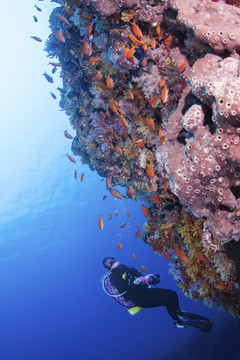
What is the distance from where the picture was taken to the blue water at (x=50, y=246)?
3528 centimetres

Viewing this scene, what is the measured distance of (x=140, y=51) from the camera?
16.6ft

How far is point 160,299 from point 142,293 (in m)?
0.57

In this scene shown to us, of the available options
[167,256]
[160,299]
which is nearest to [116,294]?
[160,299]

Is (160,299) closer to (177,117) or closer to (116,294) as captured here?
(116,294)

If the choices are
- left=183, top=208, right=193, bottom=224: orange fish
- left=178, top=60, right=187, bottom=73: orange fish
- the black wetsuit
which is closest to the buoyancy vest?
the black wetsuit

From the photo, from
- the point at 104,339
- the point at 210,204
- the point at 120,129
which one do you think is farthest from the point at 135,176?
the point at 104,339

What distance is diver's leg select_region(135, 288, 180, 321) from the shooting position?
6965mm

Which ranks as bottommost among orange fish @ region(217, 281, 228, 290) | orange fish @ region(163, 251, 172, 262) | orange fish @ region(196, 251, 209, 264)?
orange fish @ region(163, 251, 172, 262)

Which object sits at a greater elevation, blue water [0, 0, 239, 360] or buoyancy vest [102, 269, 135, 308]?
buoyancy vest [102, 269, 135, 308]

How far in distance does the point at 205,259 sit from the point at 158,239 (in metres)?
1.58

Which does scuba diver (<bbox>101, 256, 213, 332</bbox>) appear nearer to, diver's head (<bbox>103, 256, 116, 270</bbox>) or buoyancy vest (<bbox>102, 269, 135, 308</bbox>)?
buoyancy vest (<bbox>102, 269, 135, 308</bbox>)

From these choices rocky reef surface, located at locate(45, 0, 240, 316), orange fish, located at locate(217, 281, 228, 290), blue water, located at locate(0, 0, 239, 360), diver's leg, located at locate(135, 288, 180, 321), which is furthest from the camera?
blue water, located at locate(0, 0, 239, 360)

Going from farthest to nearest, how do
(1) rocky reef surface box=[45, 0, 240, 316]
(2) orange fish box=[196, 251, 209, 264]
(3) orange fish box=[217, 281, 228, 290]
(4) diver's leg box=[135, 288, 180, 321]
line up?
(4) diver's leg box=[135, 288, 180, 321], (3) orange fish box=[217, 281, 228, 290], (2) orange fish box=[196, 251, 209, 264], (1) rocky reef surface box=[45, 0, 240, 316]

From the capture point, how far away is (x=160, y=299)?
23.1 ft
